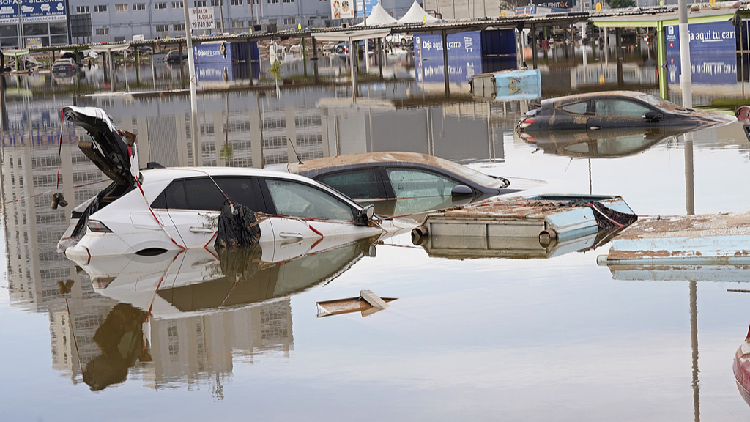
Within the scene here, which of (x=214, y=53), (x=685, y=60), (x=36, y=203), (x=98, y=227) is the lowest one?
(x=36, y=203)

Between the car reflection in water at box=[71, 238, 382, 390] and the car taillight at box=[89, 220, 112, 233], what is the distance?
455 millimetres

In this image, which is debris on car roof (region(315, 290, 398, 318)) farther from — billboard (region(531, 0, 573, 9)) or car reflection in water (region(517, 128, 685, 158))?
A: billboard (region(531, 0, 573, 9))

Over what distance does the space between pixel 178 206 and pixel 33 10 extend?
114m

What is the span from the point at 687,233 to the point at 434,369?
16.0 feet

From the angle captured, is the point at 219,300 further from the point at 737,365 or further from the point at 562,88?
the point at 562,88

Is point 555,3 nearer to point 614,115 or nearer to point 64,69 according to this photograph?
point 64,69

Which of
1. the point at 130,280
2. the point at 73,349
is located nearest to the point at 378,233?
the point at 130,280

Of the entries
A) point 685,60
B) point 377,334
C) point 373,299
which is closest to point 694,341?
point 377,334

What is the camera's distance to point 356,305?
11.4 m

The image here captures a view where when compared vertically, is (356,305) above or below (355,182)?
below

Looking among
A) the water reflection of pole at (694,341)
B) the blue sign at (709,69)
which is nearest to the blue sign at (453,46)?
the blue sign at (709,69)

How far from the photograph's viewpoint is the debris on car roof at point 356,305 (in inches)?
441

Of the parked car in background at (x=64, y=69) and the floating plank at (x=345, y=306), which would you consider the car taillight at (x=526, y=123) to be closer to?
the floating plank at (x=345, y=306)

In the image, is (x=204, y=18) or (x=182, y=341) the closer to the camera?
(x=182, y=341)
